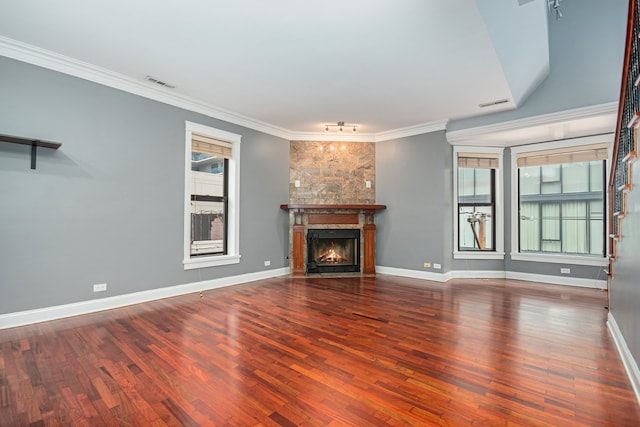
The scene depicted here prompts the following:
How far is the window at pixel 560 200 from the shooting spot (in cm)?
513

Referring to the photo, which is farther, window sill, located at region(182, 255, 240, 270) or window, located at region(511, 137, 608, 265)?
window, located at region(511, 137, 608, 265)

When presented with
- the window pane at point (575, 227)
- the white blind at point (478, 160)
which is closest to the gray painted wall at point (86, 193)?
the white blind at point (478, 160)

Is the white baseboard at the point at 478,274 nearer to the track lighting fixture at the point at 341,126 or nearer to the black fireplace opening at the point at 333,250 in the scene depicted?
the black fireplace opening at the point at 333,250

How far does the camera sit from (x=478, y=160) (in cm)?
588

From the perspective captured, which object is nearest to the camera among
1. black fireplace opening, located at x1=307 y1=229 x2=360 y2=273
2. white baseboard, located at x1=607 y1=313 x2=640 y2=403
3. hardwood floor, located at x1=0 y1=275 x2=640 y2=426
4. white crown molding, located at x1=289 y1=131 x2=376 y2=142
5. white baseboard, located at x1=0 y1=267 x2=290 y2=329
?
hardwood floor, located at x1=0 y1=275 x2=640 y2=426

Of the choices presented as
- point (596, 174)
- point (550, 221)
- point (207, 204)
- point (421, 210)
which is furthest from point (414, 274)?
point (207, 204)

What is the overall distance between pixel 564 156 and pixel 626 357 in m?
4.08

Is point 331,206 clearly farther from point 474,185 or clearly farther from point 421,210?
point 474,185

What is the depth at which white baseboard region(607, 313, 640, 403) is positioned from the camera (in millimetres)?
1976

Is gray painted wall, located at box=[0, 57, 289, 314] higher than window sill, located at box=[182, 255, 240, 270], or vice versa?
gray painted wall, located at box=[0, 57, 289, 314]

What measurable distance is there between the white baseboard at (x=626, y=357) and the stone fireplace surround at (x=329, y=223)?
3.51 metres

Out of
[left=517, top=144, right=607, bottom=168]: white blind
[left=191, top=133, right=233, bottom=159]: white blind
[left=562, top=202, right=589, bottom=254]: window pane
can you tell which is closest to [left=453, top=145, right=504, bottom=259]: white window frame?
[left=517, top=144, right=607, bottom=168]: white blind

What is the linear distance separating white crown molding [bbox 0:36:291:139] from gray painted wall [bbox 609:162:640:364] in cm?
484

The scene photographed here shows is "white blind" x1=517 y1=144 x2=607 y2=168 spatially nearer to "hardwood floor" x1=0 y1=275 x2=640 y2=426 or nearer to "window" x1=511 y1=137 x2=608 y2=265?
"window" x1=511 y1=137 x2=608 y2=265
